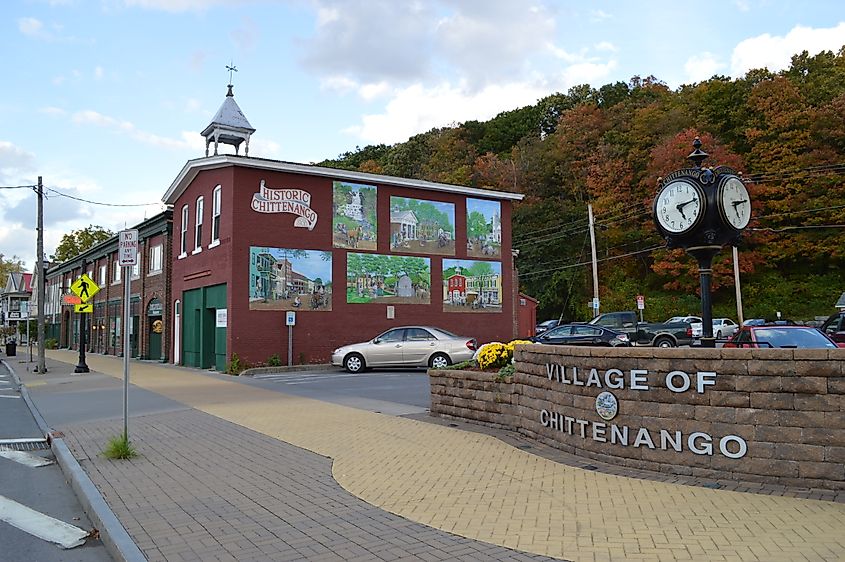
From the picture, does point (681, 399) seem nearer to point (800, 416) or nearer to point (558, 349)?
point (800, 416)

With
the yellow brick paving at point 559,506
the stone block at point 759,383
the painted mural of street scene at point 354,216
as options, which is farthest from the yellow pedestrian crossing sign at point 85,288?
the stone block at point 759,383

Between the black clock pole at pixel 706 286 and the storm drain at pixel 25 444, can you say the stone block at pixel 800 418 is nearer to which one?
the black clock pole at pixel 706 286

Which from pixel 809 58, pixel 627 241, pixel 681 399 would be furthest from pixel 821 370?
pixel 809 58

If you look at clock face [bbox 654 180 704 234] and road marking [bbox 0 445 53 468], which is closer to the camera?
clock face [bbox 654 180 704 234]

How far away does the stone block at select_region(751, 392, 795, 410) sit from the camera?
6.67 m

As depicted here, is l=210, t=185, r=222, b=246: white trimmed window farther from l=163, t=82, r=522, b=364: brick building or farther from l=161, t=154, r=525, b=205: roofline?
l=161, t=154, r=525, b=205: roofline

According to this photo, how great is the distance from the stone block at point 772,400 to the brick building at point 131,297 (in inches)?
1065

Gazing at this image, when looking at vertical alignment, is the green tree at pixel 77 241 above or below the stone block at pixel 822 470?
above

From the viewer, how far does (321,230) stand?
26.4 meters

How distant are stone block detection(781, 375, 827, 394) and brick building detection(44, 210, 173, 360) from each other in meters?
27.3

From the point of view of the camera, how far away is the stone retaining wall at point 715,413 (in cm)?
653

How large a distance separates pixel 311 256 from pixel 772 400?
2075 centimetres

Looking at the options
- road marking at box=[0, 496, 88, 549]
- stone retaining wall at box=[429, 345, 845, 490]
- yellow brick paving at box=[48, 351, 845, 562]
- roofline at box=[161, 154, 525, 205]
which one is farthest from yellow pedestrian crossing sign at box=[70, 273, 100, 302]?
stone retaining wall at box=[429, 345, 845, 490]

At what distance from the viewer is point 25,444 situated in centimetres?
1104
